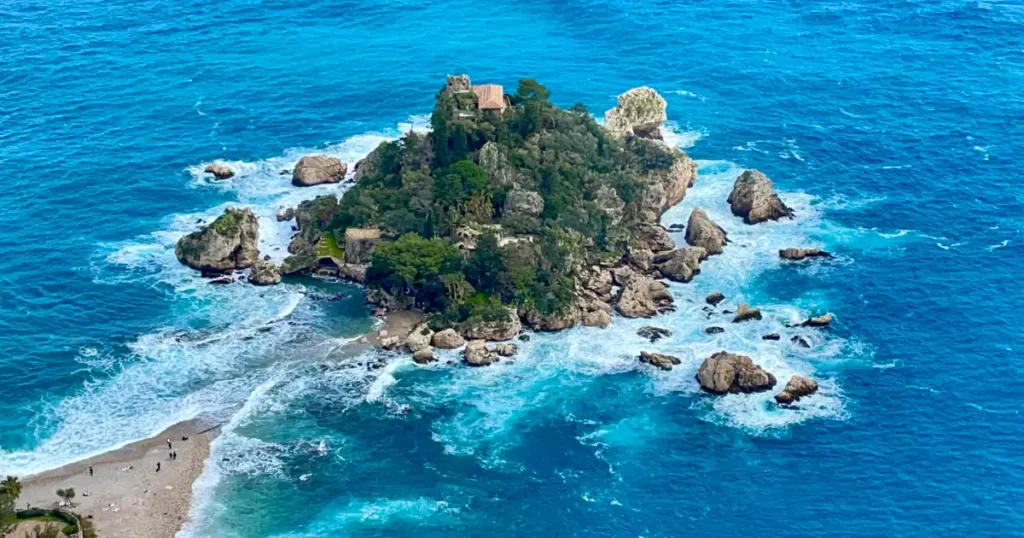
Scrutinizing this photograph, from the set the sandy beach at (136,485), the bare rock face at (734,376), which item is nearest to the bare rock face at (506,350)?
the bare rock face at (734,376)

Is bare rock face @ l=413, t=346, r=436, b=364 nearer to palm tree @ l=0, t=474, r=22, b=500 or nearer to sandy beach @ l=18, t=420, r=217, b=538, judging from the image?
sandy beach @ l=18, t=420, r=217, b=538

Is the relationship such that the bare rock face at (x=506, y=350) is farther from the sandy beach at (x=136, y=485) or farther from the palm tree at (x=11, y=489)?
the palm tree at (x=11, y=489)

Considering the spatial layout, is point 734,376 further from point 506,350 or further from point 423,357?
point 423,357

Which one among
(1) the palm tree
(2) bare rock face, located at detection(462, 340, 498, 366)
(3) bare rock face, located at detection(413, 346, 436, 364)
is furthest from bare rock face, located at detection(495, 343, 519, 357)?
(1) the palm tree

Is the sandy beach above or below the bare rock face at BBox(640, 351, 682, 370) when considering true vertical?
below

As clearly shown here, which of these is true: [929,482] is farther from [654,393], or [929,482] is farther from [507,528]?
[507,528]
